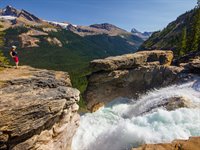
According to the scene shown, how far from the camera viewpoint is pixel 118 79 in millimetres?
73062

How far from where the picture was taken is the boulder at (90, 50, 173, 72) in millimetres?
71625

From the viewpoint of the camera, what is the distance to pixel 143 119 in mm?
42219

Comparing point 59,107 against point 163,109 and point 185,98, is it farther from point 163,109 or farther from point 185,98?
point 185,98

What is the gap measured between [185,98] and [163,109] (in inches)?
175

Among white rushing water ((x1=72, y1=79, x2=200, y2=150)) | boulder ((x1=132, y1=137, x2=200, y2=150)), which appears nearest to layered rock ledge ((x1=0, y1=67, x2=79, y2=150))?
white rushing water ((x1=72, y1=79, x2=200, y2=150))

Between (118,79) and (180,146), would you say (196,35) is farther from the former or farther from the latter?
(180,146)

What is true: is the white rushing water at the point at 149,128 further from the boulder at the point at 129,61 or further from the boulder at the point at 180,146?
the boulder at the point at 129,61

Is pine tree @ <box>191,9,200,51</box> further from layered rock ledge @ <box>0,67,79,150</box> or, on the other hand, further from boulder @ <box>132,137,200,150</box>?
boulder @ <box>132,137,200,150</box>

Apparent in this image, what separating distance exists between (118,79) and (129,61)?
571 cm

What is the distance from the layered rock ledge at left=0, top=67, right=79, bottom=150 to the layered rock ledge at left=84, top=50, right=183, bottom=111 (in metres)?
32.8

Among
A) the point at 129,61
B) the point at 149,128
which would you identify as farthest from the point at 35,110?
the point at 129,61

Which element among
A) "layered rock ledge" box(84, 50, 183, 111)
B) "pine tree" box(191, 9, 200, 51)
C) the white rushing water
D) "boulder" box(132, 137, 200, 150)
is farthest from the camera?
"pine tree" box(191, 9, 200, 51)

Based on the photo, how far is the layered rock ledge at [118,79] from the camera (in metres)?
71.9

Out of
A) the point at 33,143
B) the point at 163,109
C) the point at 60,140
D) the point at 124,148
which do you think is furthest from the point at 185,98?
the point at 33,143
